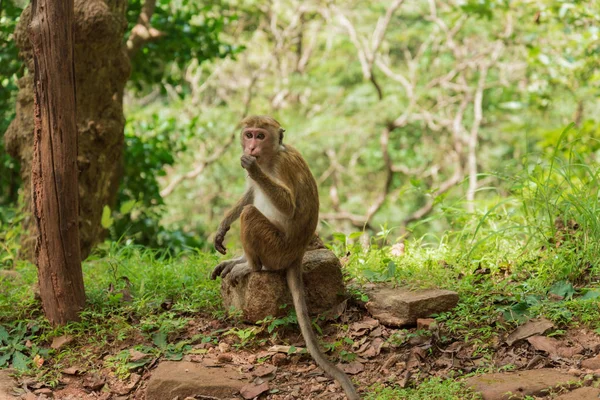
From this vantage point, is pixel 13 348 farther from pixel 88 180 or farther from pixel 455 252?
pixel 455 252

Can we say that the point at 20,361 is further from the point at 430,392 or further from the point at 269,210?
the point at 430,392

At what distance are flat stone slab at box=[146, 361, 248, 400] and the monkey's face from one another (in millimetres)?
1517

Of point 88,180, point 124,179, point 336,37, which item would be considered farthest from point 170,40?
point 336,37

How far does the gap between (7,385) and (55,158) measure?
5.08 feet

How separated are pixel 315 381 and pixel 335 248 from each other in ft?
6.37

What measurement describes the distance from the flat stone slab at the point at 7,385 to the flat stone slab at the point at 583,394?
3230 mm

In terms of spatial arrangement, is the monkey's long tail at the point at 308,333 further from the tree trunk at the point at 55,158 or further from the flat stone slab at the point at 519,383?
the tree trunk at the point at 55,158

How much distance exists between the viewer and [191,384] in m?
4.20

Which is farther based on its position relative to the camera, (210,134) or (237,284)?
(210,134)

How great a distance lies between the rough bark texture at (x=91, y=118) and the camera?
678 cm

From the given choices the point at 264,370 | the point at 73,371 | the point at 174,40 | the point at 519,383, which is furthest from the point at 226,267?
the point at 174,40

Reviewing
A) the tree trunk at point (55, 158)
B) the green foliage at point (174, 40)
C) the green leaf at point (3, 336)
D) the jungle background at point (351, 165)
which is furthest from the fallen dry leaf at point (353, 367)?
the green foliage at point (174, 40)

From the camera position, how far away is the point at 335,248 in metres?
6.13

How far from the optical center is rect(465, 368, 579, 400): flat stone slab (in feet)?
12.1
